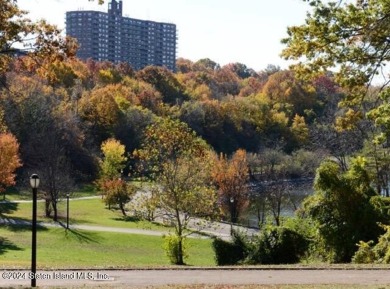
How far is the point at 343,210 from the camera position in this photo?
2159 cm

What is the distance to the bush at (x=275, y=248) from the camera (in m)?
20.6

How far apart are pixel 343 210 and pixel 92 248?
15.2 m

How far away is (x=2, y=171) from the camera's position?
39.4 metres

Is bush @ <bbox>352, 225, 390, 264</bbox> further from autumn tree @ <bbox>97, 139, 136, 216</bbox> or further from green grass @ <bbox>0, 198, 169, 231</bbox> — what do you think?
autumn tree @ <bbox>97, 139, 136, 216</bbox>

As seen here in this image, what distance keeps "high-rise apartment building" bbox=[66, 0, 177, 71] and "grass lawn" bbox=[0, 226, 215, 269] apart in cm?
12339

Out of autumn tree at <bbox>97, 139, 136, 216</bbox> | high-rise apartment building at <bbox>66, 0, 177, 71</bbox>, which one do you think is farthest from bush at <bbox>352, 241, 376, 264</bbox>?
high-rise apartment building at <bbox>66, 0, 177, 71</bbox>

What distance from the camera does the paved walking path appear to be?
12508mm

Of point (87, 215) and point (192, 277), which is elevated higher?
point (192, 277)

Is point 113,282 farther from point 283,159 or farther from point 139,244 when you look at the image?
point 283,159

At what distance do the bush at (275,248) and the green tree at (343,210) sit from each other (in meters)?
1.39

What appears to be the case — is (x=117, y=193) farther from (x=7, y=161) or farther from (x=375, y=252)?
(x=375, y=252)

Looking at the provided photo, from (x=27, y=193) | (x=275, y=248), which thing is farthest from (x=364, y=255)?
(x=27, y=193)

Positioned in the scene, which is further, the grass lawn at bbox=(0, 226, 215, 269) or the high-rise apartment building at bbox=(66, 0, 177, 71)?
the high-rise apartment building at bbox=(66, 0, 177, 71)

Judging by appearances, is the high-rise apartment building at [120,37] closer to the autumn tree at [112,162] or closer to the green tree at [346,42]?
the autumn tree at [112,162]
